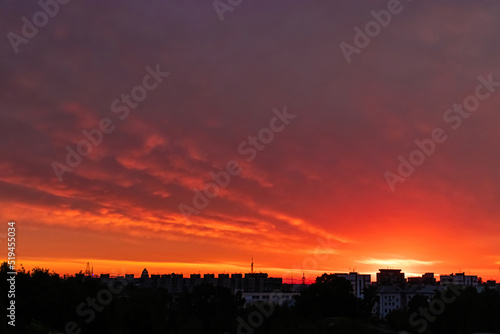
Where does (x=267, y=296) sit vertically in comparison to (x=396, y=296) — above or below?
below

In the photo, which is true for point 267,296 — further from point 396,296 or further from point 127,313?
point 127,313

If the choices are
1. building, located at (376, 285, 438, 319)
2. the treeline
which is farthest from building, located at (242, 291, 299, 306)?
the treeline

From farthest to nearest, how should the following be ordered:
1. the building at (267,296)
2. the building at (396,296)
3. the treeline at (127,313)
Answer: the building at (267,296) → the building at (396,296) → the treeline at (127,313)

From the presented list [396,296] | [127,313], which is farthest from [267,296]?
[127,313]

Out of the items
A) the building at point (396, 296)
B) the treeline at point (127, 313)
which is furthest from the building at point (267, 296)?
the treeline at point (127, 313)

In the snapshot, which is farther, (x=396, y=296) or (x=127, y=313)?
(x=396, y=296)

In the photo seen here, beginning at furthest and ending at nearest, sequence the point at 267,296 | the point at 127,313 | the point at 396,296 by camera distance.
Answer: the point at 267,296 < the point at 396,296 < the point at 127,313

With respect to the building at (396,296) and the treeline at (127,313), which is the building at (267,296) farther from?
the treeline at (127,313)

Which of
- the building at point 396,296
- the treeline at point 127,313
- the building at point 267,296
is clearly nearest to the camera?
the treeline at point 127,313

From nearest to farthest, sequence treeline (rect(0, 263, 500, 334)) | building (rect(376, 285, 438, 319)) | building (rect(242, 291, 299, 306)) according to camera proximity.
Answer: treeline (rect(0, 263, 500, 334)) < building (rect(376, 285, 438, 319)) < building (rect(242, 291, 299, 306))

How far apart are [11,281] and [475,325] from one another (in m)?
47.2

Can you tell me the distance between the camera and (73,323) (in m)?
41.9

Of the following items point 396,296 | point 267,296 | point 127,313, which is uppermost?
point 396,296

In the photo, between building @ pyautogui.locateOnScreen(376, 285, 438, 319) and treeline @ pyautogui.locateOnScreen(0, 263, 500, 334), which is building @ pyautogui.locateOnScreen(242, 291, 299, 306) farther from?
treeline @ pyautogui.locateOnScreen(0, 263, 500, 334)
